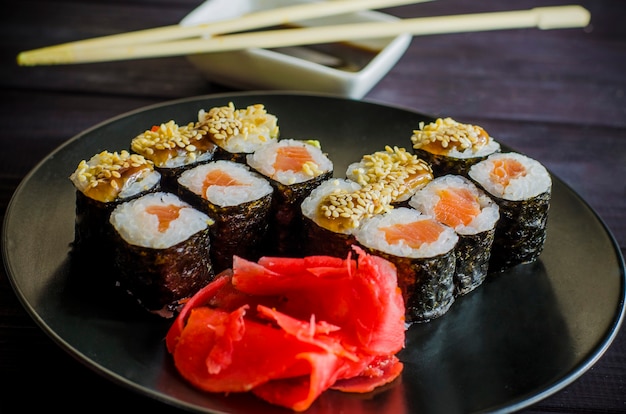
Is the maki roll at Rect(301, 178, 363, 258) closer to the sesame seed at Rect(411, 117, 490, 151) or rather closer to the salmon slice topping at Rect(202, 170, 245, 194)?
the salmon slice topping at Rect(202, 170, 245, 194)

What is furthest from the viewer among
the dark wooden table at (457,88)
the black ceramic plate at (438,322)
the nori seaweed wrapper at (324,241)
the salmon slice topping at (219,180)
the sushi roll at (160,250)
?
the dark wooden table at (457,88)

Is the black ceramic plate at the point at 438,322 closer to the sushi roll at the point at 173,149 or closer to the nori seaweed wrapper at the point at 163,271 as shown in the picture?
the nori seaweed wrapper at the point at 163,271

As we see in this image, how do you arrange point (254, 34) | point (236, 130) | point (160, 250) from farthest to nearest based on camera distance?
point (254, 34) → point (236, 130) → point (160, 250)

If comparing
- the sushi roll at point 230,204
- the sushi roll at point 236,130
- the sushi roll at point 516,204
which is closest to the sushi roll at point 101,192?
the sushi roll at point 230,204

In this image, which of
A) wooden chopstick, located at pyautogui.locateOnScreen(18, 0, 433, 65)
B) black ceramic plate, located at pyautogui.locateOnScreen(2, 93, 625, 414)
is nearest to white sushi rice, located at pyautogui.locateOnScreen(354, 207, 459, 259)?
black ceramic plate, located at pyautogui.locateOnScreen(2, 93, 625, 414)

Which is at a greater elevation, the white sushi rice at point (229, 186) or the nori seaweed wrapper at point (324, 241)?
the white sushi rice at point (229, 186)

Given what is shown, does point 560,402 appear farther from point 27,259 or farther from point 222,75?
point 222,75

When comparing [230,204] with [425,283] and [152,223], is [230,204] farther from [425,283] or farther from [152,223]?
[425,283]

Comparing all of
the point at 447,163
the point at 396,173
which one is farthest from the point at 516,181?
the point at 396,173

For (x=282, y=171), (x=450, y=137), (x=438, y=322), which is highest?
(x=450, y=137)
